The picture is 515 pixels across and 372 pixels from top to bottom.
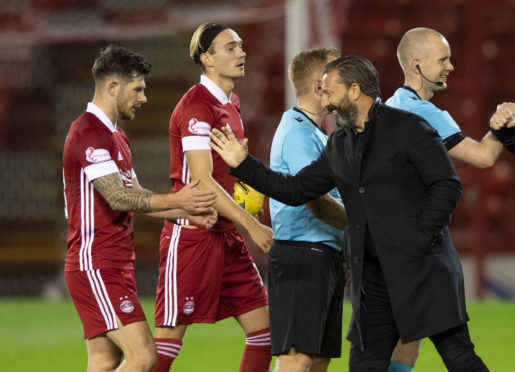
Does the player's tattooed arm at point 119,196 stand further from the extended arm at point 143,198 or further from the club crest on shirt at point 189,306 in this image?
the club crest on shirt at point 189,306

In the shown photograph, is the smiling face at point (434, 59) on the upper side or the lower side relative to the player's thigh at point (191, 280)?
upper

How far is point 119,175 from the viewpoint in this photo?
398cm

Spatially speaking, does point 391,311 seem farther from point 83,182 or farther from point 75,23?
point 75,23

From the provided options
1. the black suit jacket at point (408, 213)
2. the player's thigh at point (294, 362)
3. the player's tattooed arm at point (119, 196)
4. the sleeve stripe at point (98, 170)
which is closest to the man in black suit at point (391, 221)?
the black suit jacket at point (408, 213)

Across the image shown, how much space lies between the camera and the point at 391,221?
3625mm

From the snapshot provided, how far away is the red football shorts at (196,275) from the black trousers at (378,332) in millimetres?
902

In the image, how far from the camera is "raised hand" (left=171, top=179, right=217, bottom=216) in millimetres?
3920

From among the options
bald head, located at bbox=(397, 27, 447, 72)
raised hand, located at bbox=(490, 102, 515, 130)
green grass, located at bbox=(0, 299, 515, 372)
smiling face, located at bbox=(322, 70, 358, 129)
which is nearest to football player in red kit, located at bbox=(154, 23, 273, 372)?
smiling face, located at bbox=(322, 70, 358, 129)

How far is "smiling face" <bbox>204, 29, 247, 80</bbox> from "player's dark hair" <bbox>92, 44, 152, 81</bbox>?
39cm

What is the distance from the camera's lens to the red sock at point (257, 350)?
4.55m

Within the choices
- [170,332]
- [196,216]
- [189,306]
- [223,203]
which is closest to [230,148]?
[223,203]

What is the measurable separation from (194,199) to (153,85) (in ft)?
38.3

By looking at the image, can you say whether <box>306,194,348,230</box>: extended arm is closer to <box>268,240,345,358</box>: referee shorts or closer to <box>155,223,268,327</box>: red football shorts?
<box>268,240,345,358</box>: referee shorts

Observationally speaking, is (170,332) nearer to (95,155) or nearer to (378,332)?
(95,155)
